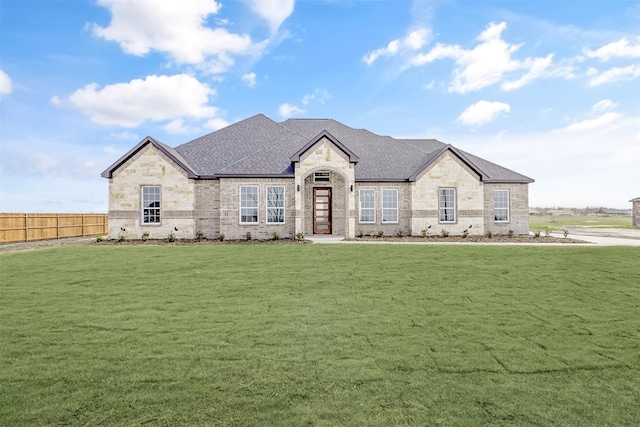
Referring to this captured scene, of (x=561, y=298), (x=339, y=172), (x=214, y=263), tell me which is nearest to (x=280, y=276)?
(x=214, y=263)

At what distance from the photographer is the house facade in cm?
2275

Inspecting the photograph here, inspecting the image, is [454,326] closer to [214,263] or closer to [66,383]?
[66,383]

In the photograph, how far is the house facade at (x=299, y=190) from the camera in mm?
22750

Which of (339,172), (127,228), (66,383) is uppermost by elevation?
(339,172)

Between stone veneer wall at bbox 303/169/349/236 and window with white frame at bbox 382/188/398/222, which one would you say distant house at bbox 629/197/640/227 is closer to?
window with white frame at bbox 382/188/398/222

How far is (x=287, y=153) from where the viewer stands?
25.1 metres

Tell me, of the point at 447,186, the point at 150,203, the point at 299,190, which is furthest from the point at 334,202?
the point at 150,203

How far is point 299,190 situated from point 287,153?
3.89 m

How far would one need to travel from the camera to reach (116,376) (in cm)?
538

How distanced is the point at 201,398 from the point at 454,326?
4994 millimetres

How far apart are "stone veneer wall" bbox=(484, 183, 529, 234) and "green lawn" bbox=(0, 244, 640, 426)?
13259 mm

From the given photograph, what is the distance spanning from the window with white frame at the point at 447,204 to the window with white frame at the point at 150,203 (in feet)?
59.2

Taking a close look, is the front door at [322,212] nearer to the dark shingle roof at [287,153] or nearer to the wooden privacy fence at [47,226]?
the dark shingle roof at [287,153]

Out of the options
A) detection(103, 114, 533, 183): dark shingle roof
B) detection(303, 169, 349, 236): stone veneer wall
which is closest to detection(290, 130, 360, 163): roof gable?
detection(103, 114, 533, 183): dark shingle roof
